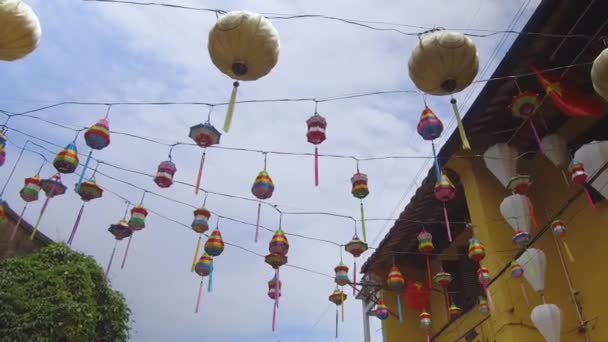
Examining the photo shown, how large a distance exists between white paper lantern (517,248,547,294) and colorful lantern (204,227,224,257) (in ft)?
17.7

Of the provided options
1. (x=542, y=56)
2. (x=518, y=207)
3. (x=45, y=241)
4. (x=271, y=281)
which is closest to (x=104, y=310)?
(x=271, y=281)

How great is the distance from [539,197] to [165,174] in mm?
7234

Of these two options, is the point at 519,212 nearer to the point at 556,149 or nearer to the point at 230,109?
the point at 556,149

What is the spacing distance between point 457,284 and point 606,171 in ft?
20.8

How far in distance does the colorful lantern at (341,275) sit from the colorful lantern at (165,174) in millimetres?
4709

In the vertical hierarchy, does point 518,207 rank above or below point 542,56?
below

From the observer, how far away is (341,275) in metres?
10.8

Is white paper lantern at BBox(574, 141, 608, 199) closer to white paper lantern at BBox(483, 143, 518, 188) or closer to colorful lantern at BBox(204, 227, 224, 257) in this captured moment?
white paper lantern at BBox(483, 143, 518, 188)

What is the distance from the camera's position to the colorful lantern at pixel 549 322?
23.7 ft

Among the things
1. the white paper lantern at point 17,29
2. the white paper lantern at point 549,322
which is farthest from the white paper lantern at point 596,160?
the white paper lantern at point 17,29

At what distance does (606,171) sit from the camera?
7.06m

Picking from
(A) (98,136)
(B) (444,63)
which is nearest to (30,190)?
(A) (98,136)

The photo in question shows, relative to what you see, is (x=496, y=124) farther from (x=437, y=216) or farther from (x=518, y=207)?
(x=437, y=216)

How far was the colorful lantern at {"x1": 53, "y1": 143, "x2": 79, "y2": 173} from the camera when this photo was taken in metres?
7.38
